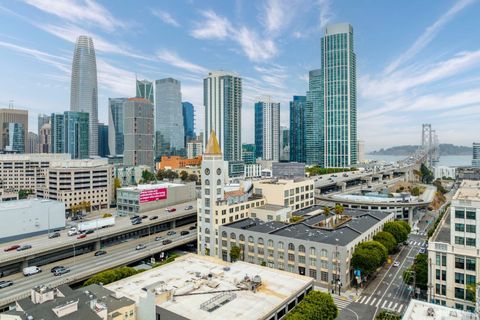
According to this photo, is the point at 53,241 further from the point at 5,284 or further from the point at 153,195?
the point at 153,195

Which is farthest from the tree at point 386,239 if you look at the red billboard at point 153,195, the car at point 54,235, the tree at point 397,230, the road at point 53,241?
the car at point 54,235

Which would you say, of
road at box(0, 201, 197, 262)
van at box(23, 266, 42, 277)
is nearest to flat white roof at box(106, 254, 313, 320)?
van at box(23, 266, 42, 277)

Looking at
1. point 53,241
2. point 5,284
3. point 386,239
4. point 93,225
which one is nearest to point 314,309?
point 386,239

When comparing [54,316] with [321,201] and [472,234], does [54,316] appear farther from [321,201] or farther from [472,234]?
[321,201]

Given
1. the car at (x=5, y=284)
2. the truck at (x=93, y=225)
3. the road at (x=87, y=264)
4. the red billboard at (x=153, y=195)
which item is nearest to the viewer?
the road at (x=87, y=264)

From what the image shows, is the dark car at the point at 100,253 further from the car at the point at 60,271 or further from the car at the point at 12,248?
the car at the point at 12,248

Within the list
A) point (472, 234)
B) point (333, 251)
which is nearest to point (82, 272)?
point (333, 251)
